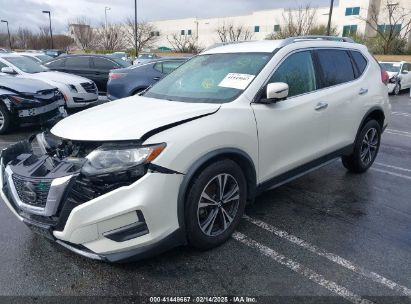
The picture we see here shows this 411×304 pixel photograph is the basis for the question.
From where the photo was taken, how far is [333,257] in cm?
316

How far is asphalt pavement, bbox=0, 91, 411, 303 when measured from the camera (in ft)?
8.96

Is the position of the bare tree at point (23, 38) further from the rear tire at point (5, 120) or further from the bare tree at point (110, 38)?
the rear tire at point (5, 120)

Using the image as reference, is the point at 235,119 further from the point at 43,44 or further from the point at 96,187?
the point at 43,44

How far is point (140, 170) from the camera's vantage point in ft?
8.67

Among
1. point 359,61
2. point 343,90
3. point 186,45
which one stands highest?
point 186,45

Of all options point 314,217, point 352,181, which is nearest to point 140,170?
point 314,217

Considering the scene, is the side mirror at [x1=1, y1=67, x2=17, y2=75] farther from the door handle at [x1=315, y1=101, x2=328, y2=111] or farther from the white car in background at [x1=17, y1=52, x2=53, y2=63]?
the door handle at [x1=315, y1=101, x2=328, y2=111]

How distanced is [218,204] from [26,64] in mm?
9214

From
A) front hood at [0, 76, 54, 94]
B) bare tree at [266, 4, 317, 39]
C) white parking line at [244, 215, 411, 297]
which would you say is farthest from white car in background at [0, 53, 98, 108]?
bare tree at [266, 4, 317, 39]

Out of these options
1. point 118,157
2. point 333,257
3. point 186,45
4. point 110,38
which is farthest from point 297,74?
point 186,45

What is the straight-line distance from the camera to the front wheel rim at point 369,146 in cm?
514

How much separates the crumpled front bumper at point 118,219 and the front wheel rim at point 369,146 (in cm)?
335

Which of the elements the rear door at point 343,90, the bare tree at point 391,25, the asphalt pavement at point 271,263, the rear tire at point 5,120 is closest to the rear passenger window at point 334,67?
the rear door at point 343,90

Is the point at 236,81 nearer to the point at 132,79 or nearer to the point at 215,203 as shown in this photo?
the point at 215,203
